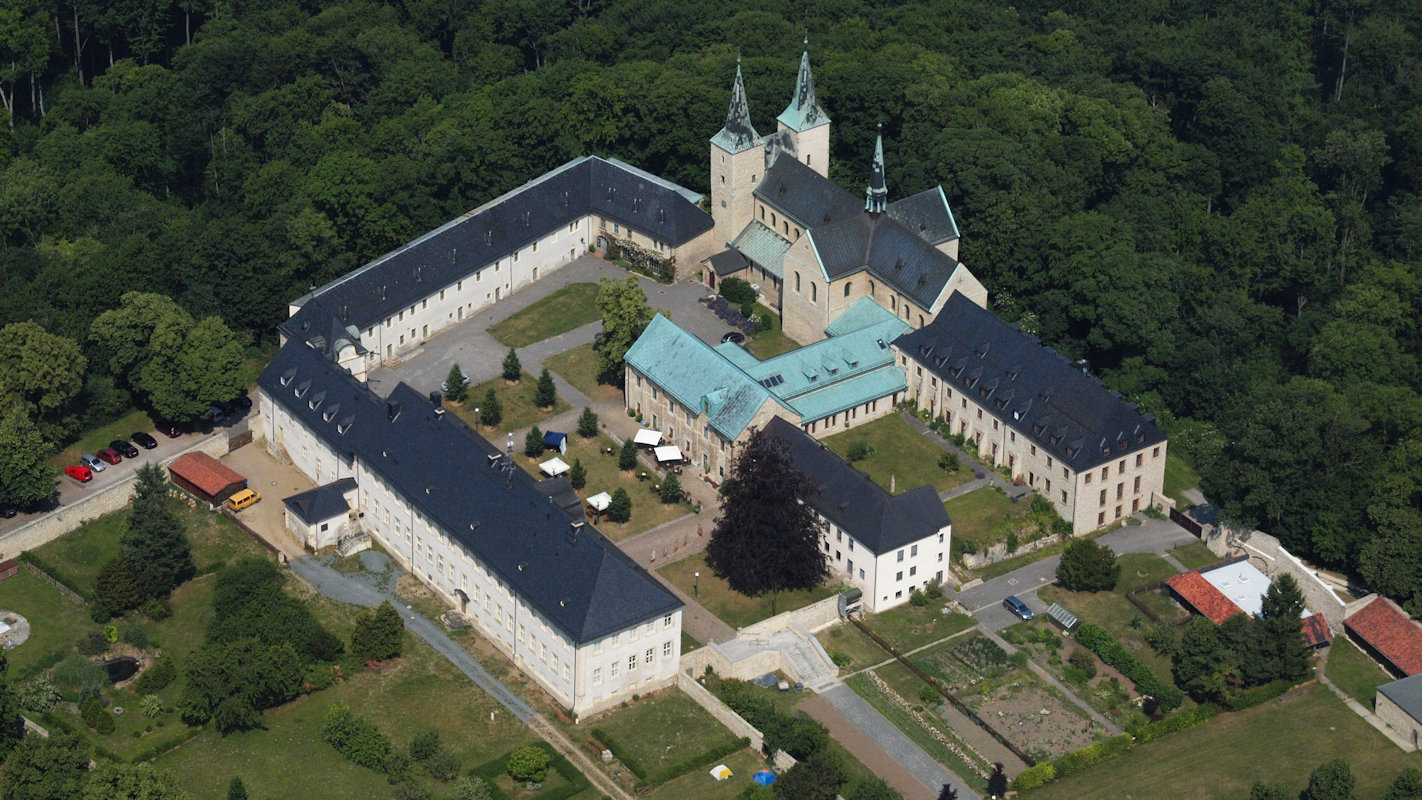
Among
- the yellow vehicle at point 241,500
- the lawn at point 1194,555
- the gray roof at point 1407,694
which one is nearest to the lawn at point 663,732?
the yellow vehicle at point 241,500

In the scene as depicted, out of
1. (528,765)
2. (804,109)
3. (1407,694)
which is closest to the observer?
(528,765)

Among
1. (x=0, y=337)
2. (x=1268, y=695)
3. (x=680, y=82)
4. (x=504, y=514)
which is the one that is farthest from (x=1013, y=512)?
(x=0, y=337)

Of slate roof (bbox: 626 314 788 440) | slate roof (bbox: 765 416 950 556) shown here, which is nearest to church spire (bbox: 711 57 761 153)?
slate roof (bbox: 626 314 788 440)

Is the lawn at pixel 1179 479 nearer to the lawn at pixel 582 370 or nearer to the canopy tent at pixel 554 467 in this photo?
the lawn at pixel 582 370

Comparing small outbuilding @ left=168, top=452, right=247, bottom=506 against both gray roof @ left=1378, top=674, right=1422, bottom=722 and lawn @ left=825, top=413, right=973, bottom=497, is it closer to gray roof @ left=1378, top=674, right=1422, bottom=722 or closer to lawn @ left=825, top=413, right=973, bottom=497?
lawn @ left=825, top=413, right=973, bottom=497

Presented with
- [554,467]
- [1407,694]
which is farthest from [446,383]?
[1407,694]

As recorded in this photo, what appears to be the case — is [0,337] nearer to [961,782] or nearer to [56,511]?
[56,511]

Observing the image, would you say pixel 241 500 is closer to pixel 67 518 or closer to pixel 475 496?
pixel 67 518
